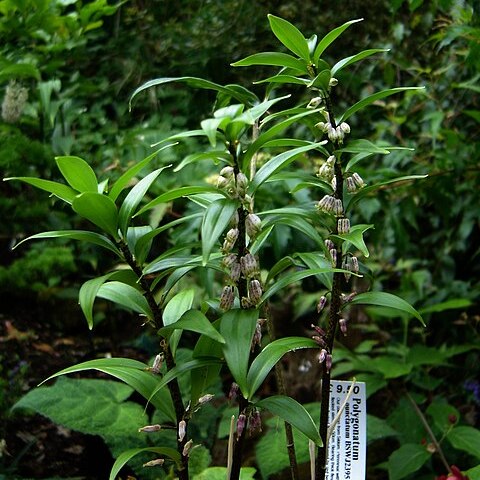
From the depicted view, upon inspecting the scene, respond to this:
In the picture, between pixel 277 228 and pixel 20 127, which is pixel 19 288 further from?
pixel 277 228

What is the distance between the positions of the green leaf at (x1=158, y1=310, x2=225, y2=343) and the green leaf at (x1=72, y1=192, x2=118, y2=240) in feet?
0.40

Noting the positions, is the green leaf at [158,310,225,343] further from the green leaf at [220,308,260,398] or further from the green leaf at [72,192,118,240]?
the green leaf at [72,192,118,240]

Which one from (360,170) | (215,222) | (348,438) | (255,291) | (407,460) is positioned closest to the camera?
(215,222)

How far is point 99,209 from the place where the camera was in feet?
2.44

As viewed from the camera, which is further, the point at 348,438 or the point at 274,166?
the point at 348,438

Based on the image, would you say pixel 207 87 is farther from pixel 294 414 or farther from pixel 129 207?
pixel 294 414

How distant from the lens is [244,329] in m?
0.76

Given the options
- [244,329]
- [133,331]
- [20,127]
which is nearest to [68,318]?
[133,331]

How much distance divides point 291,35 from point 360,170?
102cm

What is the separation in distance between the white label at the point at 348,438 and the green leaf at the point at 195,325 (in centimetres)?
36

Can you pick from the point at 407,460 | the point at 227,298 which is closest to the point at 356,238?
the point at 227,298

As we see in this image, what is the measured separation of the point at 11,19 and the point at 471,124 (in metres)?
1.62

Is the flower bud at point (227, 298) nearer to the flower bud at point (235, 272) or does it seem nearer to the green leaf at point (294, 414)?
the flower bud at point (235, 272)

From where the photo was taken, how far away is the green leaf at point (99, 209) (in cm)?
72
